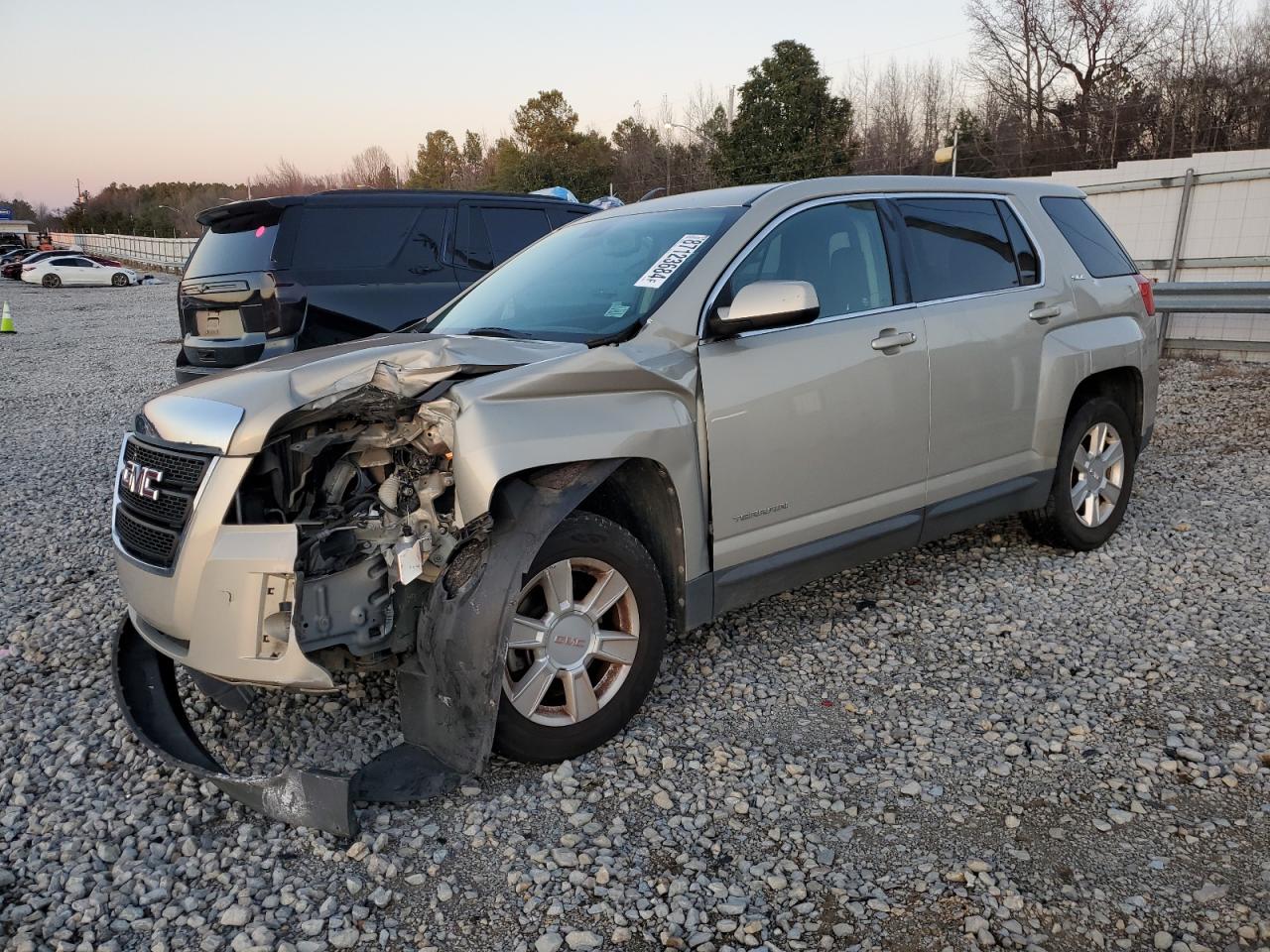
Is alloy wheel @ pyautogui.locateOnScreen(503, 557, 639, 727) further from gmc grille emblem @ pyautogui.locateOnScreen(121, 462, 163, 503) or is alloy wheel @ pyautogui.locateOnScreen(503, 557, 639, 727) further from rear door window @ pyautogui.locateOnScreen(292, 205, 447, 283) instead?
rear door window @ pyautogui.locateOnScreen(292, 205, 447, 283)

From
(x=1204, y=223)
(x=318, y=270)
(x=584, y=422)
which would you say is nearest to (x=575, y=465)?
(x=584, y=422)

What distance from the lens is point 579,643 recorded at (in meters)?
3.10

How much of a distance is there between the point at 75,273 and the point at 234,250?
37135 mm

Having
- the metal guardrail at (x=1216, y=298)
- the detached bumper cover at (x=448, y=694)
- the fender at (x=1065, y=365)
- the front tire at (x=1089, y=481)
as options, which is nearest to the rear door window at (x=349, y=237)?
the detached bumper cover at (x=448, y=694)

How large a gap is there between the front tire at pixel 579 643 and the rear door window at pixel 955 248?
197cm

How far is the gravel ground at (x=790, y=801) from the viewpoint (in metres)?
2.44

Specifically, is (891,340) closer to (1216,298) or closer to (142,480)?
(142,480)

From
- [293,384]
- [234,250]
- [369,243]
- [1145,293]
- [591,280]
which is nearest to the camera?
[293,384]

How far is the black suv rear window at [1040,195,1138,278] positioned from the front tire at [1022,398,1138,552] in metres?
0.74

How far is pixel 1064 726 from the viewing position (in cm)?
333

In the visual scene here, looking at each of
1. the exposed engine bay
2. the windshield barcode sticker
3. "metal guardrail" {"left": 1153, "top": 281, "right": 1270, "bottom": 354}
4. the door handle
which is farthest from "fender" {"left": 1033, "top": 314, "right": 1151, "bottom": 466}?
"metal guardrail" {"left": 1153, "top": 281, "right": 1270, "bottom": 354}

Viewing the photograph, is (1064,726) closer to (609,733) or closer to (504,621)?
(609,733)

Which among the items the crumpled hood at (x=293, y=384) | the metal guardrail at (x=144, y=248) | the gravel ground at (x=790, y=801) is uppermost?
the metal guardrail at (x=144, y=248)

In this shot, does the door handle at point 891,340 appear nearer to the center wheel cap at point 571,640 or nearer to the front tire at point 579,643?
the front tire at point 579,643
